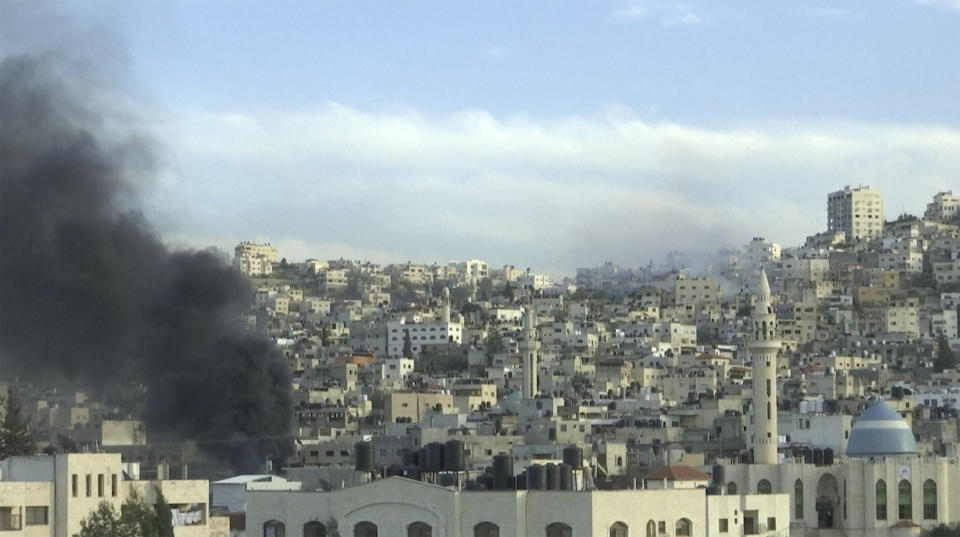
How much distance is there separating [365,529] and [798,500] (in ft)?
97.9

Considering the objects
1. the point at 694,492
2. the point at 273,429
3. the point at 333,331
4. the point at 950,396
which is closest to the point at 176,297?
the point at 273,429

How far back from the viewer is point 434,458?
2501 inches

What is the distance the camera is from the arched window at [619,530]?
57500 mm

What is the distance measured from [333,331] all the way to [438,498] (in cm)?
11876

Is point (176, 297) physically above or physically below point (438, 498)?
above

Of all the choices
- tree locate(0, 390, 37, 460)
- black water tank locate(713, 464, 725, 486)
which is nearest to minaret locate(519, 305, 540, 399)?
black water tank locate(713, 464, 725, 486)

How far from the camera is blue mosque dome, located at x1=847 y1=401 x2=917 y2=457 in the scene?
86.4m

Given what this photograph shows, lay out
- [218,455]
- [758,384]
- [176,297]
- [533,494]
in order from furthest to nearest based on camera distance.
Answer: [176,297], [218,455], [758,384], [533,494]

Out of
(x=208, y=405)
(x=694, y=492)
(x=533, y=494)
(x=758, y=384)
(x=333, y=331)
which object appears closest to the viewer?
(x=533, y=494)

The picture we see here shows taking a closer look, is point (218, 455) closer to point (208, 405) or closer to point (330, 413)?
point (208, 405)

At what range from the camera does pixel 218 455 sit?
10725 cm

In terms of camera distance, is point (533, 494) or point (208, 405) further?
point (208, 405)

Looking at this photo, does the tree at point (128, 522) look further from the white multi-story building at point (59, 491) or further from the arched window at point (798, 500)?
the arched window at point (798, 500)

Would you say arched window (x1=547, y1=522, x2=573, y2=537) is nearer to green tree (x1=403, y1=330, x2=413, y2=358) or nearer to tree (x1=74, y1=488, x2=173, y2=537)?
tree (x1=74, y1=488, x2=173, y2=537)
